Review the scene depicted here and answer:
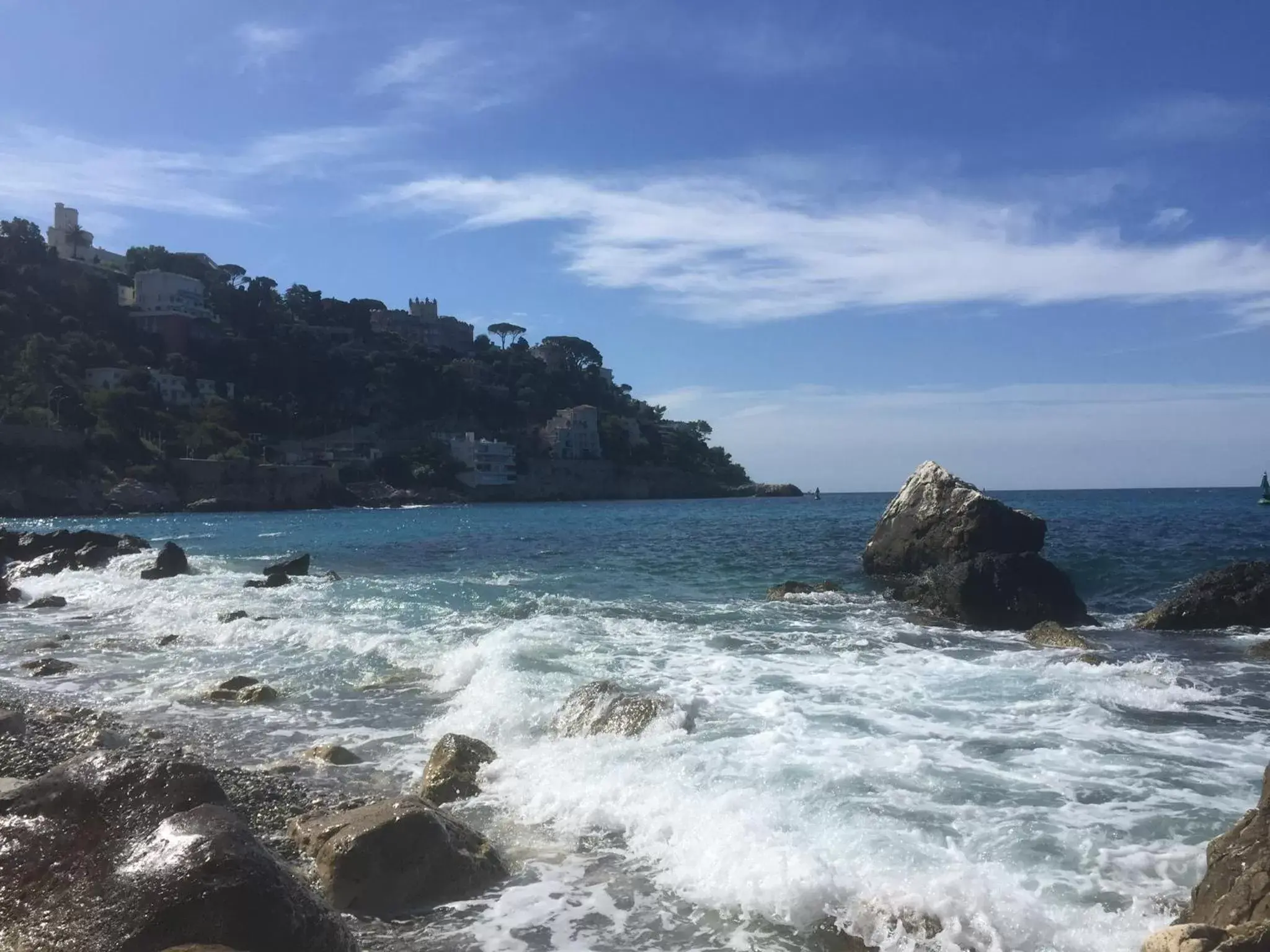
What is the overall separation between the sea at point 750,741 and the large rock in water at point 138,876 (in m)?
1.08

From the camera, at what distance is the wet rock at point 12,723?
29.9 ft

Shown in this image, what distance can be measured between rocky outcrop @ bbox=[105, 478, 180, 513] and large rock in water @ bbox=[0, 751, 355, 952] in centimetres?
8505

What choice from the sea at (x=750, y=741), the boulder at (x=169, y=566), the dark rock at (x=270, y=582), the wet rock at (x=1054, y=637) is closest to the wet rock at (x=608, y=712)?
the sea at (x=750, y=741)

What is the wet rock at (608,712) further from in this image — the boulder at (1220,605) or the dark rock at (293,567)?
the dark rock at (293,567)

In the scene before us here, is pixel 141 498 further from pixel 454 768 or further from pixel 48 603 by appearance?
pixel 454 768

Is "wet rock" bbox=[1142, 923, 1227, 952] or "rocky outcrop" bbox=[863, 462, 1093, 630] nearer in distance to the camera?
"wet rock" bbox=[1142, 923, 1227, 952]

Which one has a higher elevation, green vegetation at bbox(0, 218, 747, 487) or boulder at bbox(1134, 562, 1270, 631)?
green vegetation at bbox(0, 218, 747, 487)

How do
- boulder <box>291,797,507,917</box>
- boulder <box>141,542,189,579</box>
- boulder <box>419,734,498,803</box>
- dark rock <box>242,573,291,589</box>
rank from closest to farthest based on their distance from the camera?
boulder <box>291,797,507,917</box>
boulder <box>419,734,498,803</box>
dark rock <box>242,573,291,589</box>
boulder <box>141,542,189,579</box>

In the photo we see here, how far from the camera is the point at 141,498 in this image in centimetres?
8238

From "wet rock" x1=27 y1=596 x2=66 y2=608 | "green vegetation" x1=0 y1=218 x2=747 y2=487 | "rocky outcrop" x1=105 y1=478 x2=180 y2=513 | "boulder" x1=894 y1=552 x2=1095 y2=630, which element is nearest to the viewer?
"boulder" x1=894 y1=552 x2=1095 y2=630

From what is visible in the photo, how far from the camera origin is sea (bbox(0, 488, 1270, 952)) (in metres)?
5.88

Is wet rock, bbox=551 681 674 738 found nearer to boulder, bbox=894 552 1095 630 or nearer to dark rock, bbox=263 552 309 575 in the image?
boulder, bbox=894 552 1095 630

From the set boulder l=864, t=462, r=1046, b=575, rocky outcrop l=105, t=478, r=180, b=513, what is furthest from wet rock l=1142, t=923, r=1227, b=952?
rocky outcrop l=105, t=478, r=180, b=513

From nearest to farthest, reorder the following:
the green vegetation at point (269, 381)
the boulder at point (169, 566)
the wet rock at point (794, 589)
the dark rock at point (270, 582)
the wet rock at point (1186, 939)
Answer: the wet rock at point (1186, 939)
the wet rock at point (794, 589)
the dark rock at point (270, 582)
the boulder at point (169, 566)
the green vegetation at point (269, 381)
